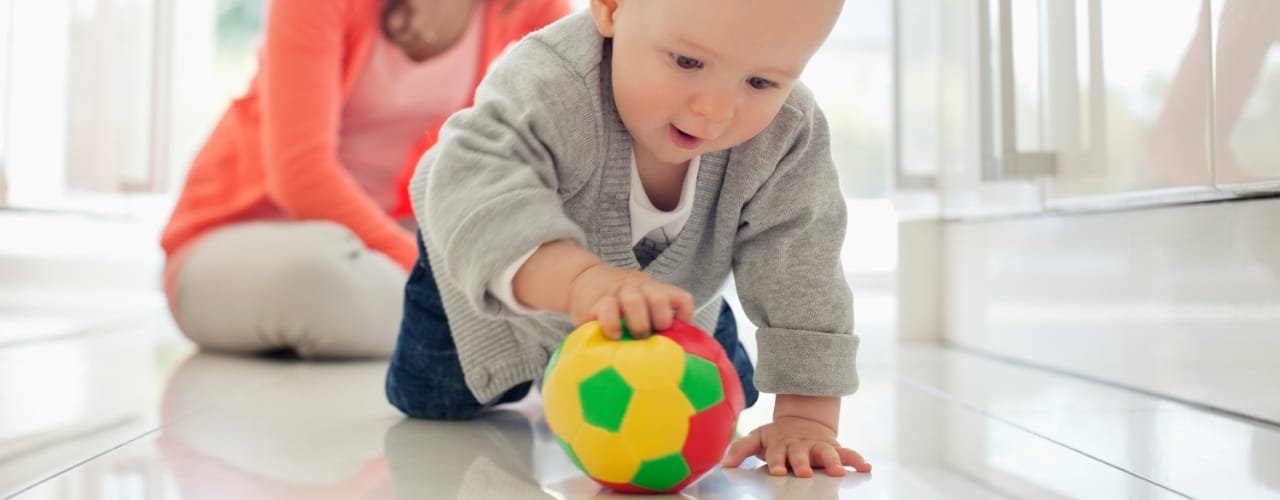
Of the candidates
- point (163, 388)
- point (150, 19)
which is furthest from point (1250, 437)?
point (150, 19)

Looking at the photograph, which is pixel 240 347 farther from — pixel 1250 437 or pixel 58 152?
pixel 1250 437

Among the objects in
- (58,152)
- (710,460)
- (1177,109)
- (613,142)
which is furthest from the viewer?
(58,152)

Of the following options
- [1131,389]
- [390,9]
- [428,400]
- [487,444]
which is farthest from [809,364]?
[390,9]

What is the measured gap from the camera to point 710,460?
75 cm

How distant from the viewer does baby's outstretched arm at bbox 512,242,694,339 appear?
720 mm

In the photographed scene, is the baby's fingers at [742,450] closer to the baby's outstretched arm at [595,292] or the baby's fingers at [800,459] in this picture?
the baby's fingers at [800,459]

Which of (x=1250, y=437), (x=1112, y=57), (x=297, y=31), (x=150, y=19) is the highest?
(x=150, y=19)

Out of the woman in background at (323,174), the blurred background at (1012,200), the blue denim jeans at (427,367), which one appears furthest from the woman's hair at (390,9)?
the blue denim jeans at (427,367)

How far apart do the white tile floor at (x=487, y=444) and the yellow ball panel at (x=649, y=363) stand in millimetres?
106

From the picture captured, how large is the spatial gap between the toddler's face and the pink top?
3.57 feet

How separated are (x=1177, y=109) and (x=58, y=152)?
1709 millimetres

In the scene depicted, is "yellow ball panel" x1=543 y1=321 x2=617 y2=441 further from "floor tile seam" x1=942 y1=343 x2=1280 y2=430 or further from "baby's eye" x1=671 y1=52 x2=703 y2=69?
"floor tile seam" x1=942 y1=343 x2=1280 y2=430

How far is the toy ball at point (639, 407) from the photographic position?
712 mm

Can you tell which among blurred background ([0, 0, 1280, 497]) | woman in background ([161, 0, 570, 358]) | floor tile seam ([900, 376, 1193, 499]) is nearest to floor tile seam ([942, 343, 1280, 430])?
blurred background ([0, 0, 1280, 497])
